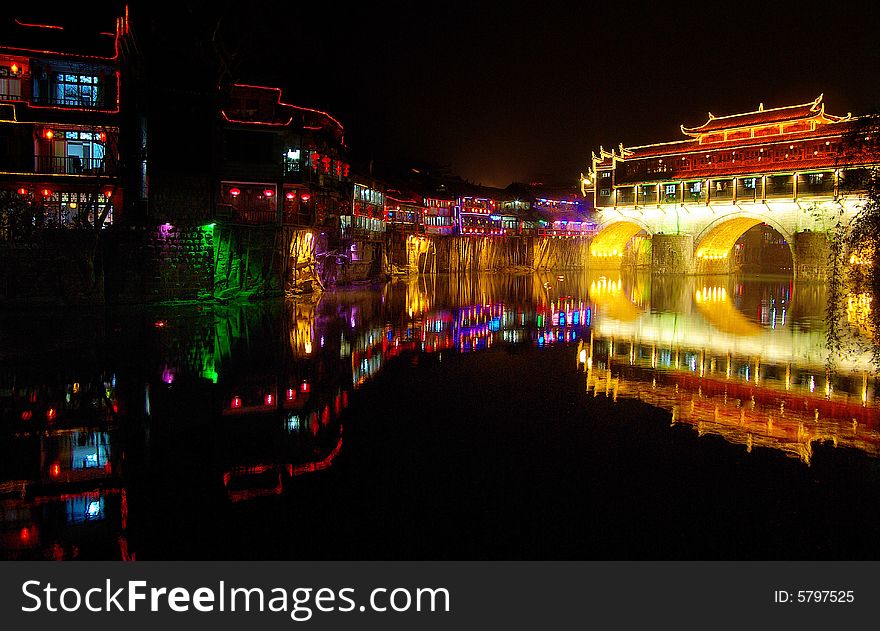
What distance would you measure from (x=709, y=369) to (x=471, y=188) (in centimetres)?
6306

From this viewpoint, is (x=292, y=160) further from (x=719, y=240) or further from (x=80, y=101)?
(x=719, y=240)

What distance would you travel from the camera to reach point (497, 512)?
7387 mm

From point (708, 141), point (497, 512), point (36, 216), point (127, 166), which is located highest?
point (708, 141)

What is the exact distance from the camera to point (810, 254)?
170ft

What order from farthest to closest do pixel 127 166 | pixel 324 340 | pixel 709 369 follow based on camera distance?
pixel 127 166, pixel 324 340, pixel 709 369

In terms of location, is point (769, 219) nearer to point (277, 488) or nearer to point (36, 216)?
point (36, 216)

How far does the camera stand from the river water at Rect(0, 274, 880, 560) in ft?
22.0

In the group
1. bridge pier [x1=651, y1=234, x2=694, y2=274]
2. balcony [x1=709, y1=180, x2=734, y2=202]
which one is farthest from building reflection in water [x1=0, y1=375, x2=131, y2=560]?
bridge pier [x1=651, y1=234, x2=694, y2=274]

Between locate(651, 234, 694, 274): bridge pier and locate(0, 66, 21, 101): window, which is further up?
locate(0, 66, 21, 101): window

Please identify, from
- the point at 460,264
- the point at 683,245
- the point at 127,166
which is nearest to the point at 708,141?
the point at 683,245

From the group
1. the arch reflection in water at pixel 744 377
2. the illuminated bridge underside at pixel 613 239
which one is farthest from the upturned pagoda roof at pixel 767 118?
the arch reflection in water at pixel 744 377

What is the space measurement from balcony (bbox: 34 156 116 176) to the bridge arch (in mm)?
48995

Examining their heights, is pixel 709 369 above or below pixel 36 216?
below

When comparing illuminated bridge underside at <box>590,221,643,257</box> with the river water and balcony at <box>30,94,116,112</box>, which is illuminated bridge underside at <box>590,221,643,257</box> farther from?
the river water
